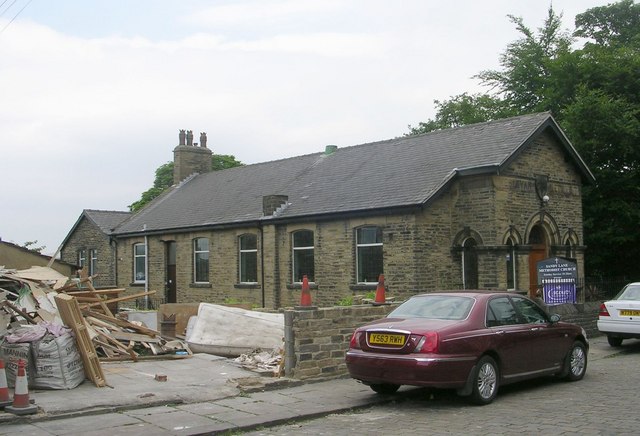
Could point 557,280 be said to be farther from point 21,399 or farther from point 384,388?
point 21,399

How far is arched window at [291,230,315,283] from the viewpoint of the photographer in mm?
21906

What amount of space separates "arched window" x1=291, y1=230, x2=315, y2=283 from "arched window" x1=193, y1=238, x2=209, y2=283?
17.1 ft

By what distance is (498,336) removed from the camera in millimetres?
9906

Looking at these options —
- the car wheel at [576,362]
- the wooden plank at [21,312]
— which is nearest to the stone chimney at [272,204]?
the wooden plank at [21,312]

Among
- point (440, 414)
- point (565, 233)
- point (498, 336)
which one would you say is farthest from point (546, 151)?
point (440, 414)

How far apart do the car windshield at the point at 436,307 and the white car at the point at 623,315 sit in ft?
22.3

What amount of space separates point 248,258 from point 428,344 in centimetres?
1569

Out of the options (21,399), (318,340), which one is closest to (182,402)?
(21,399)

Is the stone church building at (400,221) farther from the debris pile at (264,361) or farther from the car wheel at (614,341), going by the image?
the debris pile at (264,361)

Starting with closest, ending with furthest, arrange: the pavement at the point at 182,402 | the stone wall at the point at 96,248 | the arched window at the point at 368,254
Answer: the pavement at the point at 182,402
the arched window at the point at 368,254
the stone wall at the point at 96,248

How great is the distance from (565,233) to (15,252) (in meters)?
15.6

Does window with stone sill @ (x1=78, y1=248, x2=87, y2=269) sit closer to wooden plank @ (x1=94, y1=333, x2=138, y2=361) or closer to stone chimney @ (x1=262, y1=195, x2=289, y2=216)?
stone chimney @ (x1=262, y1=195, x2=289, y2=216)

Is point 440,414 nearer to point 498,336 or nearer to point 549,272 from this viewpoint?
point 498,336

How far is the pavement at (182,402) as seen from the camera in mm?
8453
